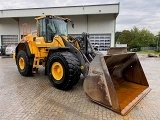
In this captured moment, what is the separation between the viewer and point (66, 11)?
68.1ft

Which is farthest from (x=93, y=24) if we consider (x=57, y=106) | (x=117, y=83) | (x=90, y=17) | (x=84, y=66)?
(x=57, y=106)

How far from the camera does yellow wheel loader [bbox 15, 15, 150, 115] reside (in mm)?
4320

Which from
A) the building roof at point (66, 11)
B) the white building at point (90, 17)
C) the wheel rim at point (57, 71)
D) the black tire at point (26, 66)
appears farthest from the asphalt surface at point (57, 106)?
the building roof at point (66, 11)

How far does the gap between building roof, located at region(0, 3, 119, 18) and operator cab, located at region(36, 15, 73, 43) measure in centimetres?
1343

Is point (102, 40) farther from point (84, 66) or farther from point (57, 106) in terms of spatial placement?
point (57, 106)

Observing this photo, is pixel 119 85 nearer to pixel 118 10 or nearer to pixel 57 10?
pixel 118 10

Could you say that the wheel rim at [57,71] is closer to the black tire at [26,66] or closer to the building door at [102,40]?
the black tire at [26,66]

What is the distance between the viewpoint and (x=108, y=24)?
68.9 ft

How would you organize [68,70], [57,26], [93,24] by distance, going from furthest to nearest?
[93,24], [57,26], [68,70]

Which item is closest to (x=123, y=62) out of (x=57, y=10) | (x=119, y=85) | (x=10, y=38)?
(x=119, y=85)

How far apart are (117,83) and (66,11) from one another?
1621 centimetres

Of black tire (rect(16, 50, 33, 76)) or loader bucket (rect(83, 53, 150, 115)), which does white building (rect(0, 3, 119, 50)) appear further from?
loader bucket (rect(83, 53, 150, 115))

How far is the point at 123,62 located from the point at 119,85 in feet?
2.62

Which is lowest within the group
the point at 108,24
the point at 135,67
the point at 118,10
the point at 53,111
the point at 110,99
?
the point at 53,111
